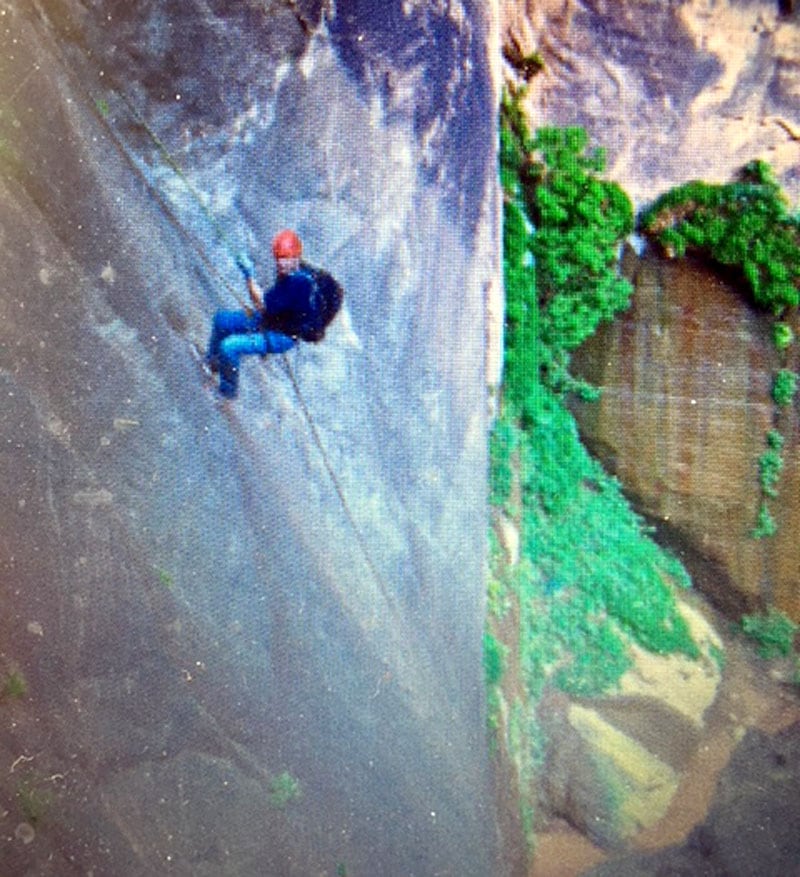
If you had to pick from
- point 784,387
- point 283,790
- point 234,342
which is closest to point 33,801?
point 283,790

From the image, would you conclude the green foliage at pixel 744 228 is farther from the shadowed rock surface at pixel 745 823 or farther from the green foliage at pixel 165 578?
the green foliage at pixel 165 578

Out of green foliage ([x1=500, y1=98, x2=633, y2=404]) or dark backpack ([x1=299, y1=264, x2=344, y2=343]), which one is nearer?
dark backpack ([x1=299, y1=264, x2=344, y2=343])

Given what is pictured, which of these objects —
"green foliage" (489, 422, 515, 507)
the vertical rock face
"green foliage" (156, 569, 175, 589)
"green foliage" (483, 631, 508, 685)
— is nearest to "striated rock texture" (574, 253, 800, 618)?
"green foliage" (489, 422, 515, 507)

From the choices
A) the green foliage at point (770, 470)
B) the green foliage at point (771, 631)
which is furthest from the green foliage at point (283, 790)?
the green foliage at point (770, 470)

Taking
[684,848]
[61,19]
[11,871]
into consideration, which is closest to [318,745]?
[11,871]

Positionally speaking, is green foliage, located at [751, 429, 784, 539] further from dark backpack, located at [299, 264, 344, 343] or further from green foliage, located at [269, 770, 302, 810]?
green foliage, located at [269, 770, 302, 810]

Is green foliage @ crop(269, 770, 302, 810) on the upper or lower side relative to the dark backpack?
lower

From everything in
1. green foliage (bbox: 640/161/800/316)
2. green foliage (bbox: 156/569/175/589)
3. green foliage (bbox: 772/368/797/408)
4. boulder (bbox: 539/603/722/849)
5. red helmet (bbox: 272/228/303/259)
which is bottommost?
boulder (bbox: 539/603/722/849)

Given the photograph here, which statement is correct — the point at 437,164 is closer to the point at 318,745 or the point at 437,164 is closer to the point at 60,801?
the point at 318,745
